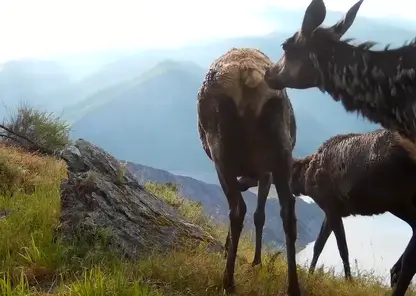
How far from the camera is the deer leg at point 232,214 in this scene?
5.61 meters

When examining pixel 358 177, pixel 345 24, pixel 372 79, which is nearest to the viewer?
pixel 372 79

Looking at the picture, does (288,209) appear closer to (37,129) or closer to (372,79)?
(372,79)

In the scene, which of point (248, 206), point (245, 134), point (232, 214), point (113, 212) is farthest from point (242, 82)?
point (248, 206)

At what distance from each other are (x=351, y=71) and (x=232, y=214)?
1.60m

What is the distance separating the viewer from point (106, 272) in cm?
550

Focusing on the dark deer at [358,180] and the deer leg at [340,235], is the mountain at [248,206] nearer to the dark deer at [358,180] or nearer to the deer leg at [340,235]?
the dark deer at [358,180]

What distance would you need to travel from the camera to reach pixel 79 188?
683 centimetres

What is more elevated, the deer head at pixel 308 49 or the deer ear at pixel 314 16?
the deer ear at pixel 314 16

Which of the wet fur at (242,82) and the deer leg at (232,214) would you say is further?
the deer leg at (232,214)

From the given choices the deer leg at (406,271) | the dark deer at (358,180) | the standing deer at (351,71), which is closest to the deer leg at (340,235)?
the dark deer at (358,180)

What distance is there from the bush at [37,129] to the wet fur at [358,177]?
5603mm

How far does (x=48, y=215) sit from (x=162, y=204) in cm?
145

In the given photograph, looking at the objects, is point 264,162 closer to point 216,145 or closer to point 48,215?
point 216,145

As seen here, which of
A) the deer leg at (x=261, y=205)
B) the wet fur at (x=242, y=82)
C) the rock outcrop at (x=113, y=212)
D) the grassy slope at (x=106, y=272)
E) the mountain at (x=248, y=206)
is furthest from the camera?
the mountain at (x=248, y=206)
